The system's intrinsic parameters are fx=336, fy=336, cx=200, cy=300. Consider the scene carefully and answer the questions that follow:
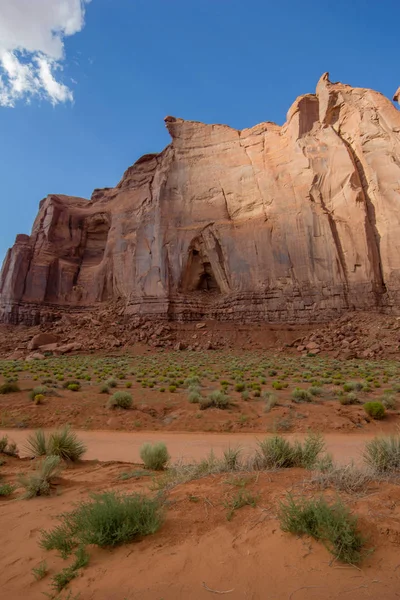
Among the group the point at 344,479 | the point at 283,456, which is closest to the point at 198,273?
the point at 283,456

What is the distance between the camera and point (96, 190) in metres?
60.1

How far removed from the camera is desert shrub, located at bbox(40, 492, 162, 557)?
2.97 m

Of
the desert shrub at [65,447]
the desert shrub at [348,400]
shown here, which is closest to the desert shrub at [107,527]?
the desert shrub at [65,447]

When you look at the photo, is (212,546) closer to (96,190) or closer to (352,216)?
(352,216)

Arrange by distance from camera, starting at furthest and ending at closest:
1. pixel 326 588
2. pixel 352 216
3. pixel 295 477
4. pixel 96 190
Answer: pixel 96 190 → pixel 352 216 → pixel 295 477 → pixel 326 588

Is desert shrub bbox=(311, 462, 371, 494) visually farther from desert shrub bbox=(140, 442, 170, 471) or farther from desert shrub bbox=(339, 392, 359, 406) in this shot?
desert shrub bbox=(339, 392, 359, 406)

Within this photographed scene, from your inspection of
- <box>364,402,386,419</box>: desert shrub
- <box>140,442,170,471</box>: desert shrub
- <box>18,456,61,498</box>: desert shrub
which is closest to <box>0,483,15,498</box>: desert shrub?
<box>18,456,61,498</box>: desert shrub

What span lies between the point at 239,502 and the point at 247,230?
3834 cm

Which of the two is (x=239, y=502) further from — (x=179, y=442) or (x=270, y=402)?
(x=270, y=402)

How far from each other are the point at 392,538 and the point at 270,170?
138 feet

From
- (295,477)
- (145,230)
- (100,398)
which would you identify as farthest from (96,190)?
(295,477)

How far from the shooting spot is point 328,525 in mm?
2662

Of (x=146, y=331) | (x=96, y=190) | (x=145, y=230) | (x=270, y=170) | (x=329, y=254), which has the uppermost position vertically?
(x=96, y=190)

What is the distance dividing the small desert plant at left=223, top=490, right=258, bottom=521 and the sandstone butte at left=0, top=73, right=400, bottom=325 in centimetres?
3222
